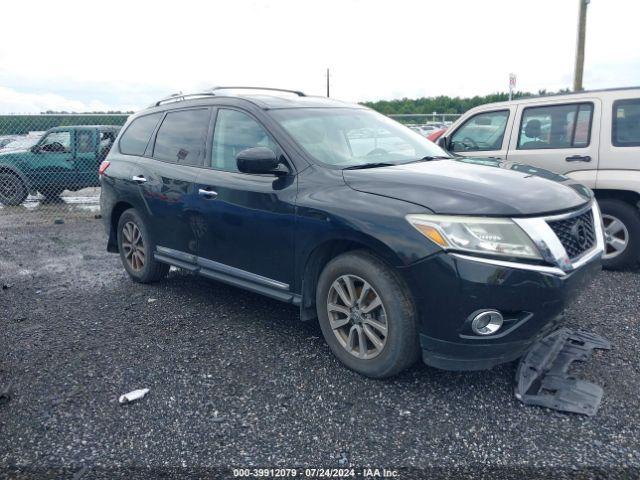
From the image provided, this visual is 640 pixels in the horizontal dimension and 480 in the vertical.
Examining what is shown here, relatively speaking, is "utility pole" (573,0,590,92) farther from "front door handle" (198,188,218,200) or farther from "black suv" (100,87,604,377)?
"front door handle" (198,188,218,200)

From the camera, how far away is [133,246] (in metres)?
5.59

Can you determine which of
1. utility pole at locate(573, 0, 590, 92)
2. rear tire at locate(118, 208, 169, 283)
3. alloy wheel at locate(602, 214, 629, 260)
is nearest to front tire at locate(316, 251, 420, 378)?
rear tire at locate(118, 208, 169, 283)

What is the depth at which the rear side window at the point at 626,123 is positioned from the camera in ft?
18.7

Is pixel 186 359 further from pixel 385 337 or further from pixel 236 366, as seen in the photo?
pixel 385 337

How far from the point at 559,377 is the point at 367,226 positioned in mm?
1541

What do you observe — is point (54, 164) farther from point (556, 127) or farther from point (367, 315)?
point (367, 315)

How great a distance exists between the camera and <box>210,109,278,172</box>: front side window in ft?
13.7

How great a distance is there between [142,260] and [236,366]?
222cm

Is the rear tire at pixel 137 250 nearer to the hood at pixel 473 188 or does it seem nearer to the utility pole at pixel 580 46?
the hood at pixel 473 188

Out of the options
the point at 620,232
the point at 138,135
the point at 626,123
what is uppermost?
the point at 626,123

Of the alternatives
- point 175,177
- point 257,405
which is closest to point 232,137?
point 175,177

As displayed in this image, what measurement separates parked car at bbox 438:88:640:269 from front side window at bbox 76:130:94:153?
8.08 metres

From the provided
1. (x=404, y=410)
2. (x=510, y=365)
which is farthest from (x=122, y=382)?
(x=510, y=365)

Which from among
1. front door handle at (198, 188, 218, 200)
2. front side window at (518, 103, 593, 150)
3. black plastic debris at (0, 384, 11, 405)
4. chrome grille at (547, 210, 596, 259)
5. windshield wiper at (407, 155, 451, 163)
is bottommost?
black plastic debris at (0, 384, 11, 405)
